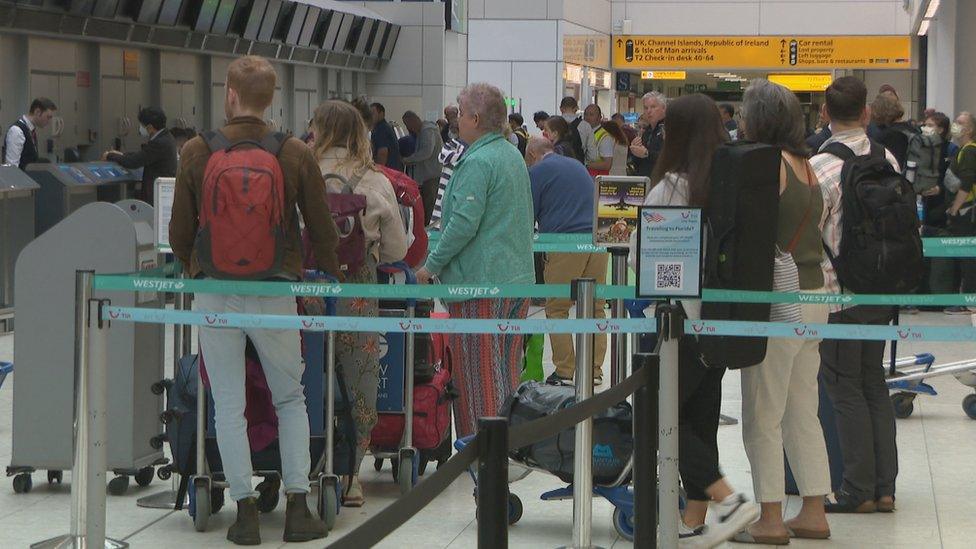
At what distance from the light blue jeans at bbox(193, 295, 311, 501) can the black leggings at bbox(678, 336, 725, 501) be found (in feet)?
4.47

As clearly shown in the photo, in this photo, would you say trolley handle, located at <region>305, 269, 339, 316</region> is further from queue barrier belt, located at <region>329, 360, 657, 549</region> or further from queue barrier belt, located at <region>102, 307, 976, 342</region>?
queue barrier belt, located at <region>329, 360, 657, 549</region>

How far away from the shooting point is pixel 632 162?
604 inches

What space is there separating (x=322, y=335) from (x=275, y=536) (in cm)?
80

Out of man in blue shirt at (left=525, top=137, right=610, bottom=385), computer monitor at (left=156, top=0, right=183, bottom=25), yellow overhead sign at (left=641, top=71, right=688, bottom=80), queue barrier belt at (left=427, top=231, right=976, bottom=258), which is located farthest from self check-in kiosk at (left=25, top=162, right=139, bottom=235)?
yellow overhead sign at (left=641, top=71, right=688, bottom=80)

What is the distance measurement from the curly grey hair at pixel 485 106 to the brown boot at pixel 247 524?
189 centimetres

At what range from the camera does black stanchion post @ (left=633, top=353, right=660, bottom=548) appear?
4512 mm

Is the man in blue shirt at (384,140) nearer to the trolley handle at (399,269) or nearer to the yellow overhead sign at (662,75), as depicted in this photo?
the trolley handle at (399,269)

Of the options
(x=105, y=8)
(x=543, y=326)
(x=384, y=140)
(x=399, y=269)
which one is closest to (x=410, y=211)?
(x=399, y=269)

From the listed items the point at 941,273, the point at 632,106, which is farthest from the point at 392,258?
the point at 632,106

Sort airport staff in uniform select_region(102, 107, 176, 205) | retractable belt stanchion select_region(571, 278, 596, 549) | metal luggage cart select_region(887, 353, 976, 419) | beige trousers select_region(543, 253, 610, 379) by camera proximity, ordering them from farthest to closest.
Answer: airport staff in uniform select_region(102, 107, 176, 205) → beige trousers select_region(543, 253, 610, 379) → metal luggage cart select_region(887, 353, 976, 419) → retractable belt stanchion select_region(571, 278, 596, 549)

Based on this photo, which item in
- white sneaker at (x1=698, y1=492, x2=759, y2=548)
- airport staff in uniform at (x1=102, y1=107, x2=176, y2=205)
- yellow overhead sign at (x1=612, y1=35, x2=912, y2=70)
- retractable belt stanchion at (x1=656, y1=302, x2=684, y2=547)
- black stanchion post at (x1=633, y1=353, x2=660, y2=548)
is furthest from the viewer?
yellow overhead sign at (x1=612, y1=35, x2=912, y2=70)

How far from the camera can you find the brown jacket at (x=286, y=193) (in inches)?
212

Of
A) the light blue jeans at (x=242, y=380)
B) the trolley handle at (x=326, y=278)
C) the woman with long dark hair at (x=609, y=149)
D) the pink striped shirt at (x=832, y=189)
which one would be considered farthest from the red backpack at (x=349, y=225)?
the woman with long dark hair at (x=609, y=149)

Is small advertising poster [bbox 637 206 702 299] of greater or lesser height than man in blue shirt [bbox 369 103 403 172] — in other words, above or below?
below
